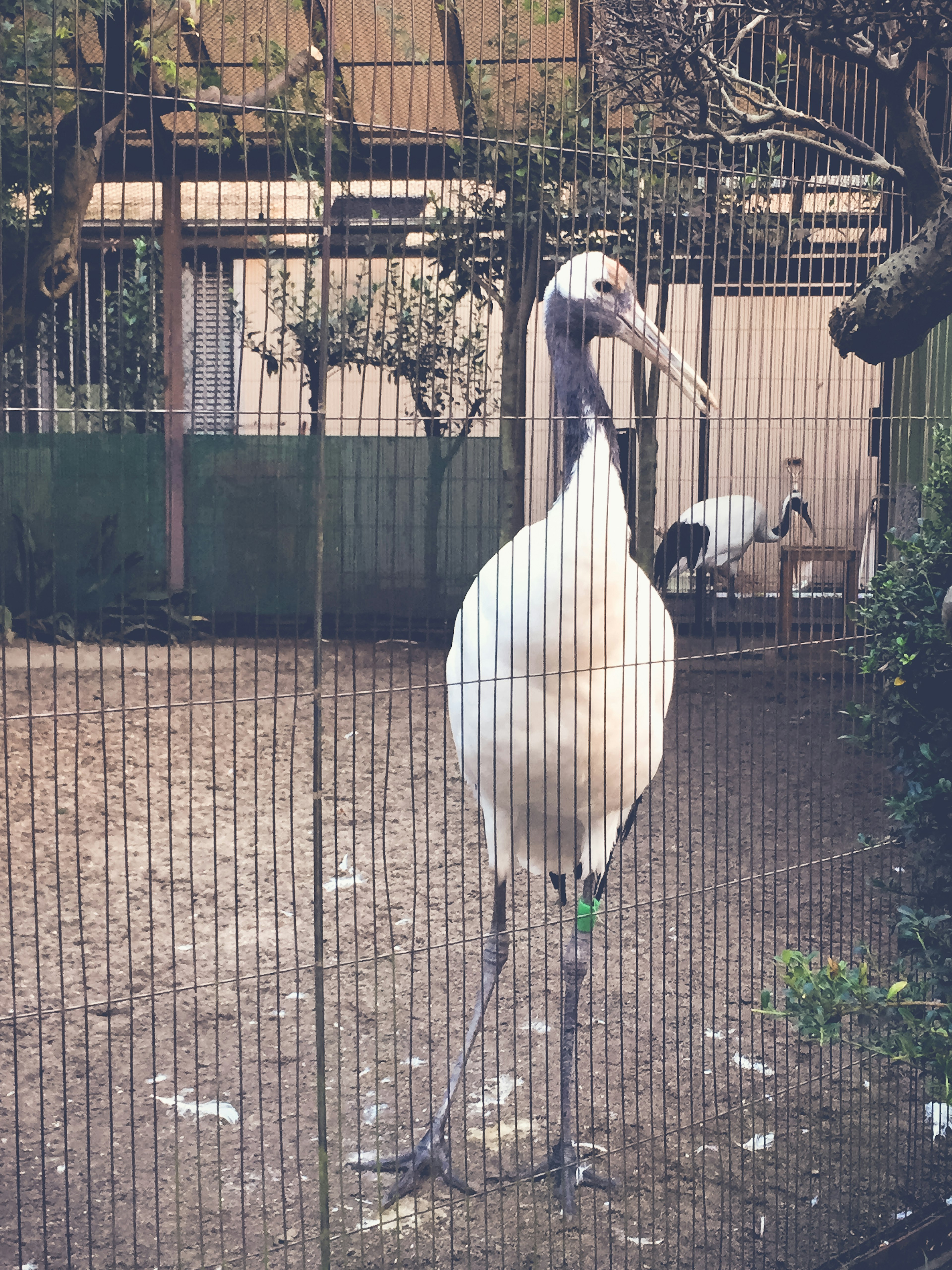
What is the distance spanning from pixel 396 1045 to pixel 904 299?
1989 mm

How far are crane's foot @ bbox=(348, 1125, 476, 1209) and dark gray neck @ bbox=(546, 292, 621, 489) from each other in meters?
1.60

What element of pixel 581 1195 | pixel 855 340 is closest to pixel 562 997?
pixel 581 1195

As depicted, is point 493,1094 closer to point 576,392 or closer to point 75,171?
point 576,392

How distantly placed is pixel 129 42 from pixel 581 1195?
3.48m

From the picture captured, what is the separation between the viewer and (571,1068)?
10.0ft

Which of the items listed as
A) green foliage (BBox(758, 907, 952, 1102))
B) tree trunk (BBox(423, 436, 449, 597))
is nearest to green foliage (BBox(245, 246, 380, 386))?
green foliage (BBox(758, 907, 952, 1102))

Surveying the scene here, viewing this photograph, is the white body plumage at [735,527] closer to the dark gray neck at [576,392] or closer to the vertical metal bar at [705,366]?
the vertical metal bar at [705,366]

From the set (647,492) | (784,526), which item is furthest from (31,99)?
(784,526)

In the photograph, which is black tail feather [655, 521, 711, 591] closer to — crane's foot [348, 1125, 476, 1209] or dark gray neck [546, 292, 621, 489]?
dark gray neck [546, 292, 621, 489]

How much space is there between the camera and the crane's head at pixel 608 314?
10.2ft

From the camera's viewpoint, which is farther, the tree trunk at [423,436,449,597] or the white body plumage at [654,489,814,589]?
the white body plumage at [654,489,814,589]

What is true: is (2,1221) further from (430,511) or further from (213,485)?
(430,511)

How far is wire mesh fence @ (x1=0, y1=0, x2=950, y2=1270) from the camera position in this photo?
2.55 m

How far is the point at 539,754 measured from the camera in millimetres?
3164
